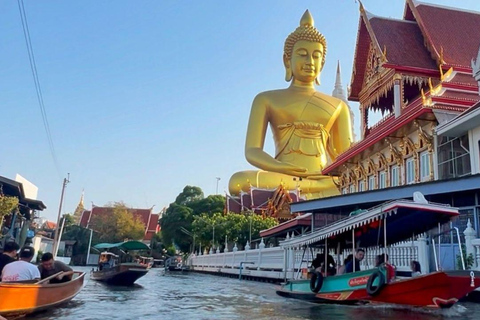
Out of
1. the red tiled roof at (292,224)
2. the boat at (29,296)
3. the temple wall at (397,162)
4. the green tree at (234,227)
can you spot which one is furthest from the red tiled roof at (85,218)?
the boat at (29,296)

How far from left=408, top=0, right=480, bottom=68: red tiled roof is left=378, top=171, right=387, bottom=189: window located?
15.1ft

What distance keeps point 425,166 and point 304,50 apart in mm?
18162

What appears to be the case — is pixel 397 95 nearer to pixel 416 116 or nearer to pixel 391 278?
pixel 416 116

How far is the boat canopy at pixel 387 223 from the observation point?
327 inches

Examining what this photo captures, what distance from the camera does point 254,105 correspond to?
31.6m

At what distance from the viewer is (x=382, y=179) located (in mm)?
18984

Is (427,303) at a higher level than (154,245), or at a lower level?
lower

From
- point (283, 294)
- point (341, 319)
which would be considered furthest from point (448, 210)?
point (283, 294)

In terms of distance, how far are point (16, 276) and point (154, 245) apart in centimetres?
4823

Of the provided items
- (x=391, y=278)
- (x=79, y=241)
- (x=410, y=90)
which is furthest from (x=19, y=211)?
(x=79, y=241)

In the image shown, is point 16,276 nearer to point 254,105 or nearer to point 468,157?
point 468,157

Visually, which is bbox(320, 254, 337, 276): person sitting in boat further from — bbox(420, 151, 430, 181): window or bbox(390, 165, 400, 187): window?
bbox(390, 165, 400, 187): window

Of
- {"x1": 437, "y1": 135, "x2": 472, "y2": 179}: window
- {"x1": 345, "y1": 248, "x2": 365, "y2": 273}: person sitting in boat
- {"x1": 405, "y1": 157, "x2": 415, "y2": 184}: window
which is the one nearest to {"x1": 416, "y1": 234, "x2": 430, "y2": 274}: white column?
{"x1": 345, "y1": 248, "x2": 365, "y2": 273}: person sitting in boat

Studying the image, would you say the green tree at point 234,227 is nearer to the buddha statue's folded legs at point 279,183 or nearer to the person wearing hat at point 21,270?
the buddha statue's folded legs at point 279,183
